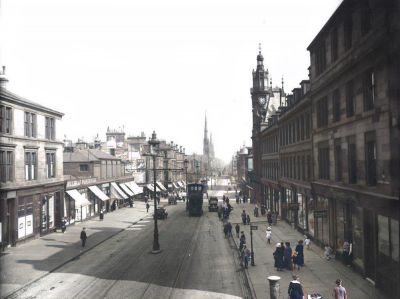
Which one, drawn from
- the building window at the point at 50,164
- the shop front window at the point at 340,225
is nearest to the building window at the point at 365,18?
the shop front window at the point at 340,225

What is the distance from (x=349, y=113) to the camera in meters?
19.9

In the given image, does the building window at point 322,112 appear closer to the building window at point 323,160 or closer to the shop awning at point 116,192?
the building window at point 323,160

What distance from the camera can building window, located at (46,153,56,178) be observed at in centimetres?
3541

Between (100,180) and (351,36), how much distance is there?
40.0 meters

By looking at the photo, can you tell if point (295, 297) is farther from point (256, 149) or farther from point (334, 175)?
point (256, 149)

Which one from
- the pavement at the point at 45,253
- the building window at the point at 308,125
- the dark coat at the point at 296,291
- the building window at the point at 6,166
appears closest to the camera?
the dark coat at the point at 296,291

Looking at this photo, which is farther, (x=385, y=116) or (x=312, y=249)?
(x=312, y=249)

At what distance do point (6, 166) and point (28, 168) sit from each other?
367cm

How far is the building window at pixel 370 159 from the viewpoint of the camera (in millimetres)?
16984

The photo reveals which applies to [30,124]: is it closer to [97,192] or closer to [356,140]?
[97,192]

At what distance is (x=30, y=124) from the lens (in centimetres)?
3203

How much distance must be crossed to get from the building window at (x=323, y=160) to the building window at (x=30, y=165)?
2399 cm

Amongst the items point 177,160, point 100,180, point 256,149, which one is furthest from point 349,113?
point 177,160

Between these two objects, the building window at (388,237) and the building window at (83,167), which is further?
the building window at (83,167)
